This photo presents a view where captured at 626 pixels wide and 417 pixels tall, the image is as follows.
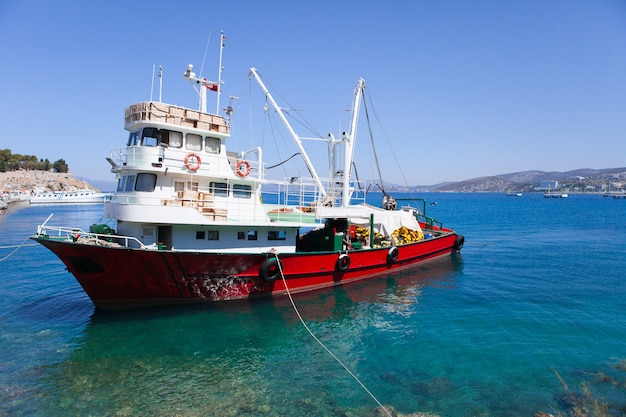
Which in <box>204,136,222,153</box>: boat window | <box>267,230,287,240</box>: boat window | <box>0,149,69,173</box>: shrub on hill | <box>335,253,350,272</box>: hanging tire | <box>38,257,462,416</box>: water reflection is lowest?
<box>38,257,462,416</box>: water reflection

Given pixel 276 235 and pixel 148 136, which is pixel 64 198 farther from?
pixel 276 235

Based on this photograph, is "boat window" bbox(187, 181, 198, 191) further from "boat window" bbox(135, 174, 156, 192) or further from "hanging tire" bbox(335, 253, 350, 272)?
"hanging tire" bbox(335, 253, 350, 272)

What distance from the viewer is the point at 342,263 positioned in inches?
682

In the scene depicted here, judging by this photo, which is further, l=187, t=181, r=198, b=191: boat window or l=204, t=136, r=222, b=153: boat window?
l=204, t=136, r=222, b=153: boat window

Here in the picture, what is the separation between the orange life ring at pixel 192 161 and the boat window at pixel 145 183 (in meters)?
1.41

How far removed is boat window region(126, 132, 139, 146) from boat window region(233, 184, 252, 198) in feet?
13.2

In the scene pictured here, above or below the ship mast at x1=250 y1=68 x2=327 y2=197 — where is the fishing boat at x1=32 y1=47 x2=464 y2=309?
below

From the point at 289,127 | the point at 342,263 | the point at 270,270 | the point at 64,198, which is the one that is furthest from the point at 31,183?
the point at 342,263

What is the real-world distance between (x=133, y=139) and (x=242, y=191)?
4561 millimetres

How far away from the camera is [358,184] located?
79.5 feet

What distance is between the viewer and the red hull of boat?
1234cm

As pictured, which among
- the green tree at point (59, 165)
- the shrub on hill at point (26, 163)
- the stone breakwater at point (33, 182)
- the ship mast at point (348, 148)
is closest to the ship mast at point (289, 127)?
the ship mast at point (348, 148)

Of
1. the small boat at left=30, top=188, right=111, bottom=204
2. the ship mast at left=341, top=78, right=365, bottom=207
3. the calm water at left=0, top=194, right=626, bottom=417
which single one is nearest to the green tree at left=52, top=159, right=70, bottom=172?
A: the small boat at left=30, top=188, right=111, bottom=204

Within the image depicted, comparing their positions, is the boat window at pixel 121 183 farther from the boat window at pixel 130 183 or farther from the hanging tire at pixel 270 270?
the hanging tire at pixel 270 270
